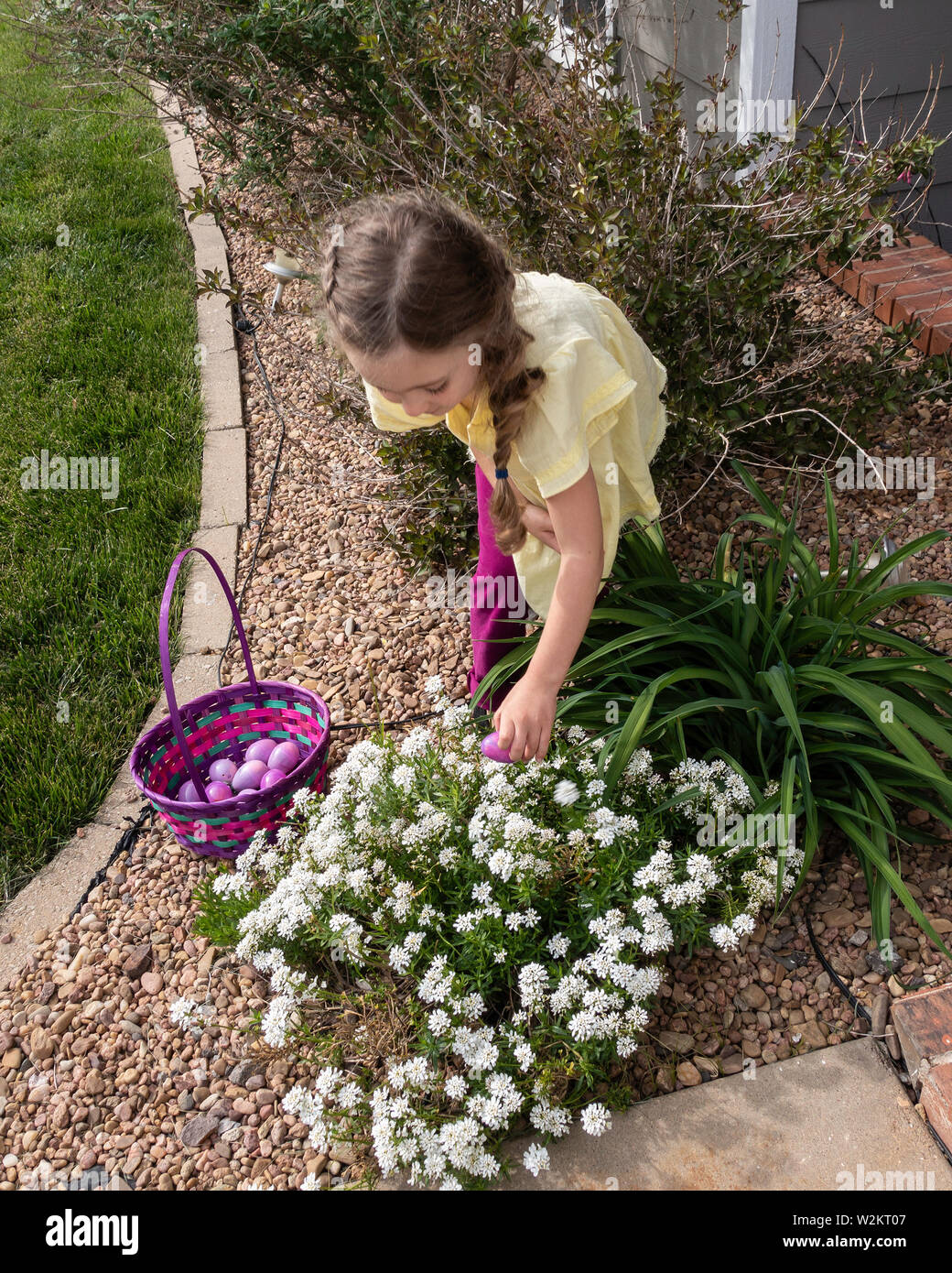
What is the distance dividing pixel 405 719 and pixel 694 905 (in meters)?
1.12

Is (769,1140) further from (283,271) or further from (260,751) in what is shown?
(283,271)

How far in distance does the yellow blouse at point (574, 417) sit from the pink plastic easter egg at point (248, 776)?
88cm

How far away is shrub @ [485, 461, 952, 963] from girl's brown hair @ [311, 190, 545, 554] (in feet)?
2.34

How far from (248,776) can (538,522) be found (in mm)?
1048

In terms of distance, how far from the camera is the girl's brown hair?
1654 mm

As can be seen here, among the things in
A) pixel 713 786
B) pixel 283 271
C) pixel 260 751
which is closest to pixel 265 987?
pixel 260 751

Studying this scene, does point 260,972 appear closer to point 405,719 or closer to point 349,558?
point 405,719

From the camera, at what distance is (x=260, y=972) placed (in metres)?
2.24

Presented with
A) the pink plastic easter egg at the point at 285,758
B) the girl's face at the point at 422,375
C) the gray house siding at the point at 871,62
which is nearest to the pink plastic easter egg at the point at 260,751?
the pink plastic easter egg at the point at 285,758

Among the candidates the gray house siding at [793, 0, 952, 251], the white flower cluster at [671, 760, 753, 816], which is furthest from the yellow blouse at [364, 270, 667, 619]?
the gray house siding at [793, 0, 952, 251]

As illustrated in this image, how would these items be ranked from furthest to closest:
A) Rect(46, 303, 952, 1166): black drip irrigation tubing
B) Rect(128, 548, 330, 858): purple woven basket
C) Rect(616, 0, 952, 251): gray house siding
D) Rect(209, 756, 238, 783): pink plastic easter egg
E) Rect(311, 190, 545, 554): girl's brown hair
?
Rect(616, 0, 952, 251): gray house siding, Rect(209, 756, 238, 783): pink plastic easter egg, Rect(128, 548, 330, 858): purple woven basket, Rect(46, 303, 952, 1166): black drip irrigation tubing, Rect(311, 190, 545, 554): girl's brown hair

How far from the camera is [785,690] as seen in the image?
6.63 ft

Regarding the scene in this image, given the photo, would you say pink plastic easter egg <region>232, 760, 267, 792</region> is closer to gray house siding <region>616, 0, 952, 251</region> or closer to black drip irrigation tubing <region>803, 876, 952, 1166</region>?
black drip irrigation tubing <region>803, 876, 952, 1166</region>
